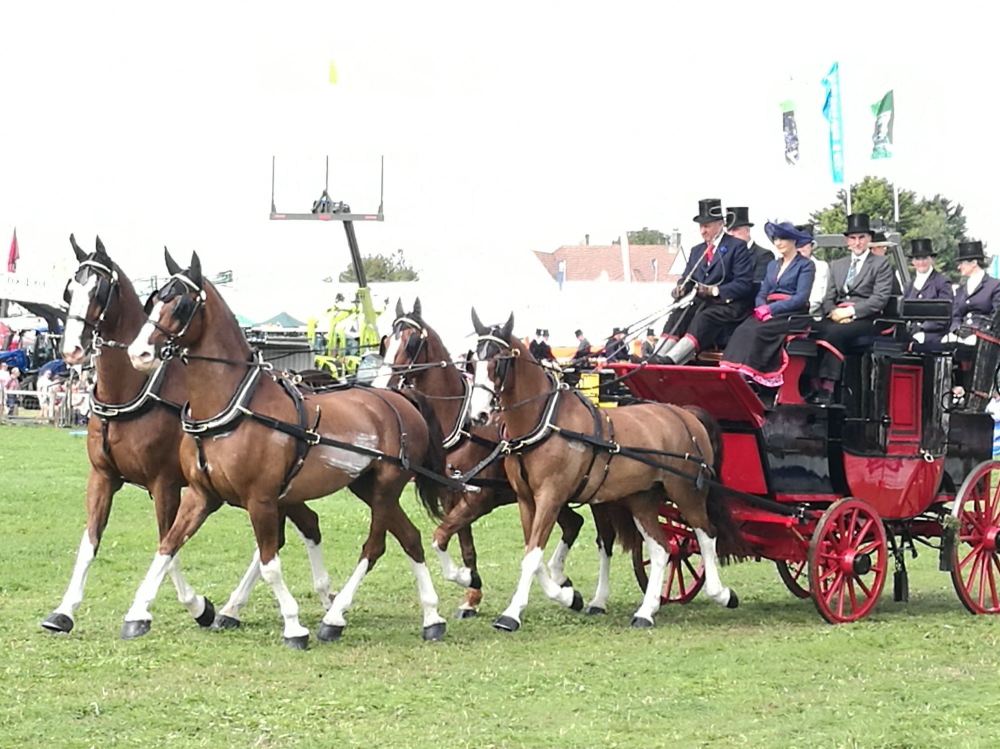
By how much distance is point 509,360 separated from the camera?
9.90 m

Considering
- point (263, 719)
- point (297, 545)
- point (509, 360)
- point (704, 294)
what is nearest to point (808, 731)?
point (263, 719)

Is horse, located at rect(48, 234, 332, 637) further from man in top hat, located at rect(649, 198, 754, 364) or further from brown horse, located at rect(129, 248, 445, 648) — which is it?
man in top hat, located at rect(649, 198, 754, 364)

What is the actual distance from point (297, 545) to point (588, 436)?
5668 millimetres

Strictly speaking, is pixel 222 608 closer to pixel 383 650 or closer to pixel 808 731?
pixel 383 650

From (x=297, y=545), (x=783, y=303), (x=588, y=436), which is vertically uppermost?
(x=783, y=303)

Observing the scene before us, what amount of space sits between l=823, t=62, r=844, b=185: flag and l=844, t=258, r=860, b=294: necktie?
15116mm

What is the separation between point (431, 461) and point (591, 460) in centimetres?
110

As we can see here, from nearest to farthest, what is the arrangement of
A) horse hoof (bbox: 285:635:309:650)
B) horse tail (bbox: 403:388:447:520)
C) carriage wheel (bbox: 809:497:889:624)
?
horse hoof (bbox: 285:635:309:650), carriage wheel (bbox: 809:497:889:624), horse tail (bbox: 403:388:447:520)

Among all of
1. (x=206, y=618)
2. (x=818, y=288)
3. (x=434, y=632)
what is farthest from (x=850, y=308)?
(x=206, y=618)

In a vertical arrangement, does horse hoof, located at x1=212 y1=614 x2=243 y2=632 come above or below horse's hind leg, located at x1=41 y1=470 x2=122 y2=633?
below

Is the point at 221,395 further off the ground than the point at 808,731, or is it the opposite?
the point at 221,395

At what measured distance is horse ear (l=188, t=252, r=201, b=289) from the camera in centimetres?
895

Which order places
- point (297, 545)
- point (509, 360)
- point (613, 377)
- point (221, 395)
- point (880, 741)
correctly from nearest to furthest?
1. point (880, 741)
2. point (221, 395)
3. point (509, 360)
4. point (613, 377)
5. point (297, 545)

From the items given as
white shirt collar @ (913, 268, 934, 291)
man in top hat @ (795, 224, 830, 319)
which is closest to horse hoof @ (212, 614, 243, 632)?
man in top hat @ (795, 224, 830, 319)
